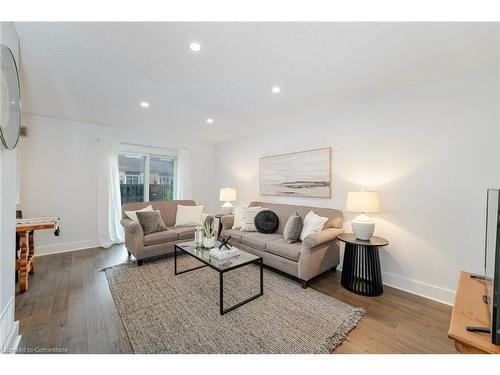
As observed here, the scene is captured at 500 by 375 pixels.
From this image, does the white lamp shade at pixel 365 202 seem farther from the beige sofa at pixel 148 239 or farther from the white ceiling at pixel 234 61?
the beige sofa at pixel 148 239

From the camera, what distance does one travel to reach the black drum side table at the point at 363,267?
88.0 inches

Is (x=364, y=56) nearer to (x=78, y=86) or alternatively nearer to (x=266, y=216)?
(x=266, y=216)

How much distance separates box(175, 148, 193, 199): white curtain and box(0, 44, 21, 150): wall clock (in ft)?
11.1

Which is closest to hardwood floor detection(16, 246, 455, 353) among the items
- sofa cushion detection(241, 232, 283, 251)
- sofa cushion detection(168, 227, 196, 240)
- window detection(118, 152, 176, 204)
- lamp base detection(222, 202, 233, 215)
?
sofa cushion detection(241, 232, 283, 251)

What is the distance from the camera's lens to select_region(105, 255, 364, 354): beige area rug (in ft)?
4.91

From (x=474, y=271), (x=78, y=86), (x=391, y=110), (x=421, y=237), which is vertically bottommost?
(x=474, y=271)

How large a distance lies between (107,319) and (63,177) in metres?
3.07

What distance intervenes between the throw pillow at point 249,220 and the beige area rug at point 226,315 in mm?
843

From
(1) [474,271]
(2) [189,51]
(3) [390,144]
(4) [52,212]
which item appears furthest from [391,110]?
(4) [52,212]

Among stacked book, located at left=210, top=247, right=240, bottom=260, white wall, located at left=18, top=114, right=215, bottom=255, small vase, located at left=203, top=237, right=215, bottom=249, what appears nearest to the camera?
stacked book, located at left=210, top=247, right=240, bottom=260

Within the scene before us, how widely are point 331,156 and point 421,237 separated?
1468 millimetres

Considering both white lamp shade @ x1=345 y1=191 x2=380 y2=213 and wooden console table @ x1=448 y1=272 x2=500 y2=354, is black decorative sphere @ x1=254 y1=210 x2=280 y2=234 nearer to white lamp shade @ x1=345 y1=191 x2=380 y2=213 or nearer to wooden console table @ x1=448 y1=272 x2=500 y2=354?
white lamp shade @ x1=345 y1=191 x2=380 y2=213

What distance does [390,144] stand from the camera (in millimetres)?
2461

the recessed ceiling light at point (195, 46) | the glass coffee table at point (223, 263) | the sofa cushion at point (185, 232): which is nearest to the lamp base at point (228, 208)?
the sofa cushion at point (185, 232)
